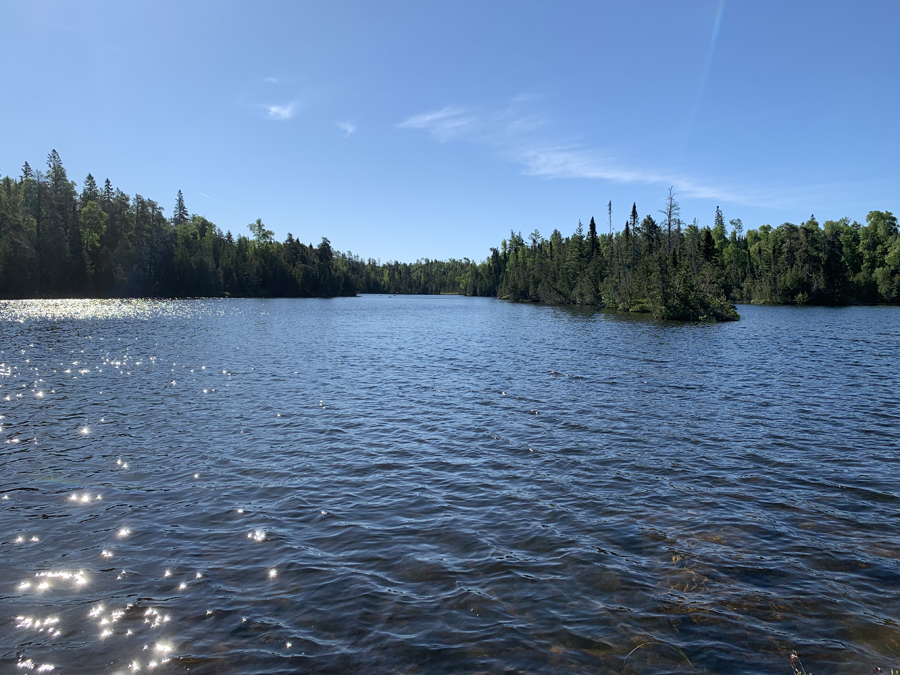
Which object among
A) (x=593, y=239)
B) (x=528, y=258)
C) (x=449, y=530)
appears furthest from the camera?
(x=528, y=258)

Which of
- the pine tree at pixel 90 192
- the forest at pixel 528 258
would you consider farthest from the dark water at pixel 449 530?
the pine tree at pixel 90 192

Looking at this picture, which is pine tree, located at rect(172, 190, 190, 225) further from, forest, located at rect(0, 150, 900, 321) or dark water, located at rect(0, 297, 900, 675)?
dark water, located at rect(0, 297, 900, 675)

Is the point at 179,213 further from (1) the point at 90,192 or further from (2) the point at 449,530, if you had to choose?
(2) the point at 449,530

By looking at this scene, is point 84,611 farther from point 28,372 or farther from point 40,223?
point 40,223

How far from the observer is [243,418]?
1872 centimetres

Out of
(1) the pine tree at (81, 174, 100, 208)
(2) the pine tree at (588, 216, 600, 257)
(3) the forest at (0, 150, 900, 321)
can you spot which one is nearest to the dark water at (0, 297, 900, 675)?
(3) the forest at (0, 150, 900, 321)

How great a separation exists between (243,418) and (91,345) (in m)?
29.4

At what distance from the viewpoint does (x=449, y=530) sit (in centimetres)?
991

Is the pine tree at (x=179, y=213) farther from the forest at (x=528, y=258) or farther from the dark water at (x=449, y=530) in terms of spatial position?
the dark water at (x=449, y=530)

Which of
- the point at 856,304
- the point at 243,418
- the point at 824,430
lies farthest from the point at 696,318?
the point at 856,304

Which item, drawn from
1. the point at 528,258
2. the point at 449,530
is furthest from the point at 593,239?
the point at 449,530

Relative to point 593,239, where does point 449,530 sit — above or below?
below

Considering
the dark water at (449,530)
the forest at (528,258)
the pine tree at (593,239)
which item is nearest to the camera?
the dark water at (449,530)

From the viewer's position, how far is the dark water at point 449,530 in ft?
22.0
